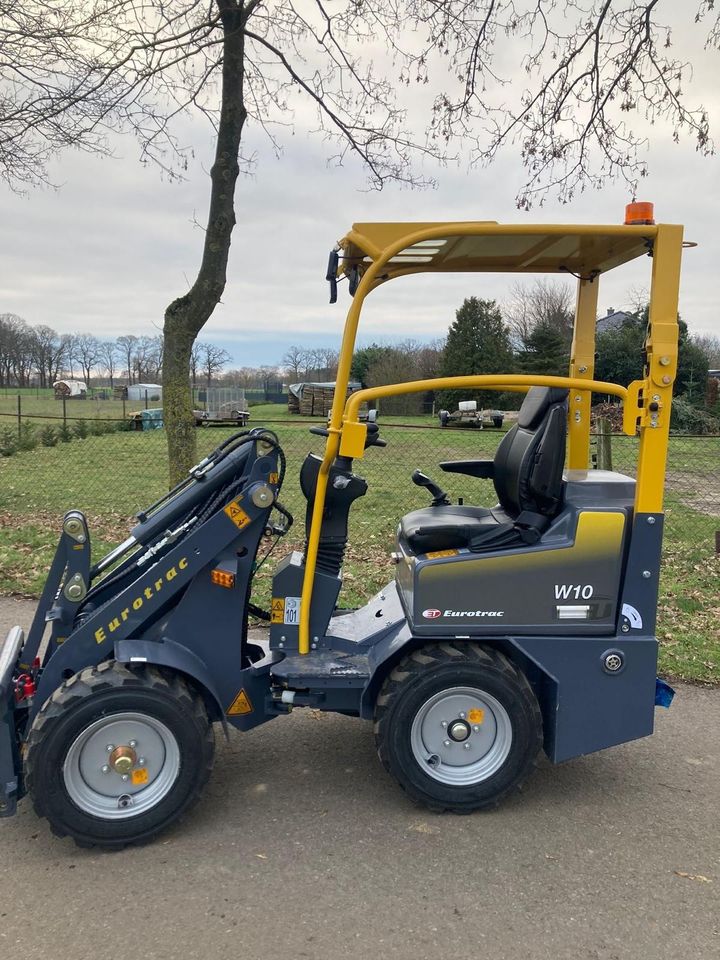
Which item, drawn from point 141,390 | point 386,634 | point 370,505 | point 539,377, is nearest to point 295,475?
point 370,505

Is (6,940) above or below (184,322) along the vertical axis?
below

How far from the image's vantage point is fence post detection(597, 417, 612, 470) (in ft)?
24.7

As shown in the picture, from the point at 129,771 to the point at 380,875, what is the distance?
109cm

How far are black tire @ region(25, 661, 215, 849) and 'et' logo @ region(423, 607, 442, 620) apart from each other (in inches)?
41.1

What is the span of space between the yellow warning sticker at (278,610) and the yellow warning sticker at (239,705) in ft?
1.18

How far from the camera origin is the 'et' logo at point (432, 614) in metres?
3.36

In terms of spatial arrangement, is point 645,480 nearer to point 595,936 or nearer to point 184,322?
point 595,936

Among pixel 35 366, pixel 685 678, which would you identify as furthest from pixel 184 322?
pixel 35 366

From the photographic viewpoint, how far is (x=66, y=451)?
17.6 meters

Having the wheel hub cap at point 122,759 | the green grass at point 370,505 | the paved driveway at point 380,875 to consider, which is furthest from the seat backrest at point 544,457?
Answer: the green grass at point 370,505

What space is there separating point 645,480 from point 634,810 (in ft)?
4.87

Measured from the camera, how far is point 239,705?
3.40 metres

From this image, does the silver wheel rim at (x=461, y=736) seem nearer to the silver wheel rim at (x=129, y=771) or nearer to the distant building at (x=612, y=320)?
the silver wheel rim at (x=129, y=771)

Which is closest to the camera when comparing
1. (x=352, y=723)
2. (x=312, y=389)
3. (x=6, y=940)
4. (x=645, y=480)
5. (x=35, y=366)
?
(x=6, y=940)
